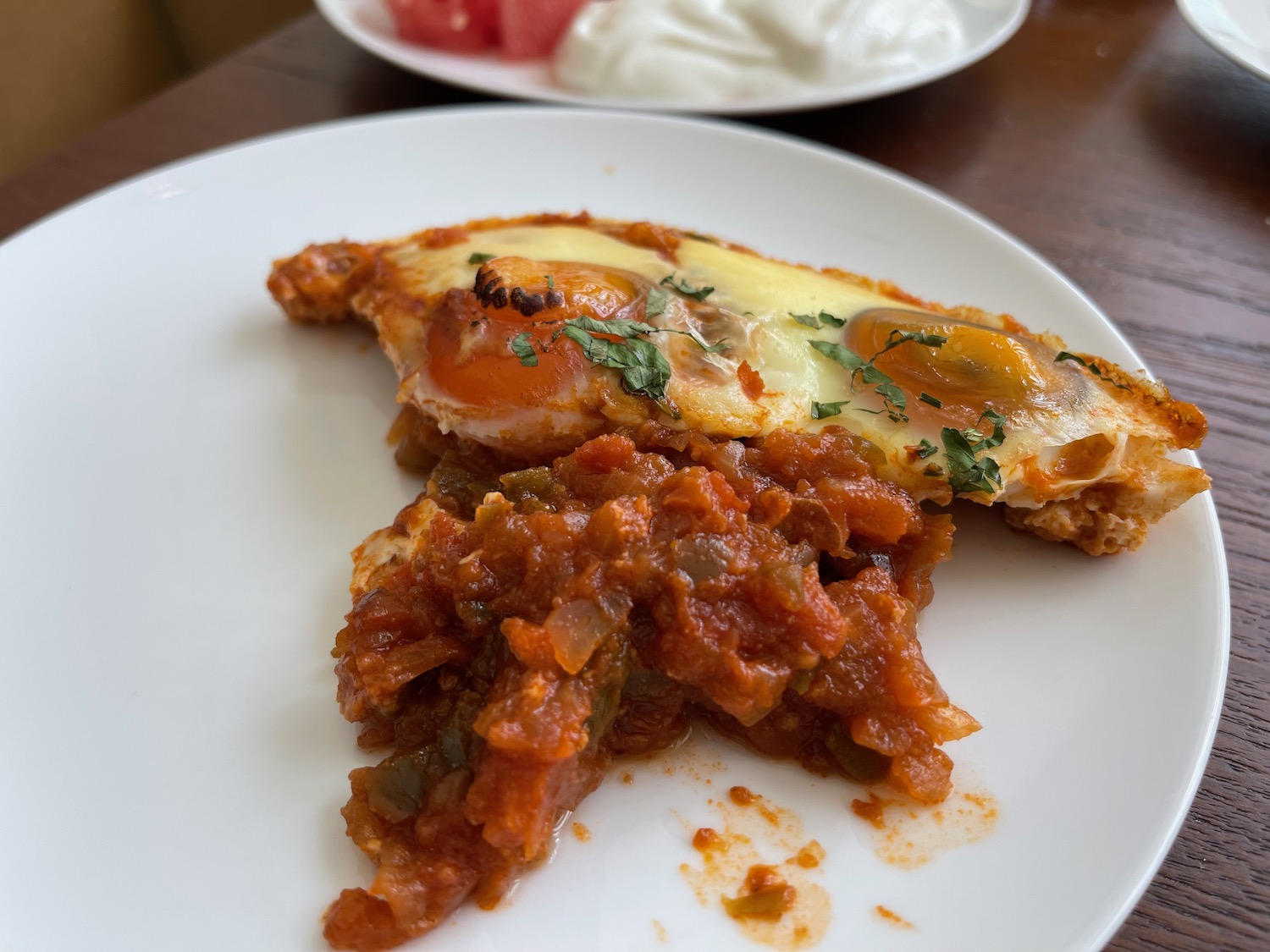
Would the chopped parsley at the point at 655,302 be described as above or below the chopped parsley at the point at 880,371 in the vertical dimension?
above

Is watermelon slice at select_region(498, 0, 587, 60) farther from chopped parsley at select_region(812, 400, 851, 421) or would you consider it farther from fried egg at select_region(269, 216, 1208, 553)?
chopped parsley at select_region(812, 400, 851, 421)

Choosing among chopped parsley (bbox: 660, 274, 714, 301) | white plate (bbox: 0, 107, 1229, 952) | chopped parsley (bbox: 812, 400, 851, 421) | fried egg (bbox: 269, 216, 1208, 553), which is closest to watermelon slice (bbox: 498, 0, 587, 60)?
white plate (bbox: 0, 107, 1229, 952)

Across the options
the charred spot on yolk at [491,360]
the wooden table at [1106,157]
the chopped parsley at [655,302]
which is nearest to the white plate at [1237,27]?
the wooden table at [1106,157]

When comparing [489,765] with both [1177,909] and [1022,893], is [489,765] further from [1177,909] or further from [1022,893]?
[1177,909]

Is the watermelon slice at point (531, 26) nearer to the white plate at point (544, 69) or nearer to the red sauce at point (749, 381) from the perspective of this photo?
the white plate at point (544, 69)

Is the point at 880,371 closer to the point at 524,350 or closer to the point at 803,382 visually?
the point at 803,382

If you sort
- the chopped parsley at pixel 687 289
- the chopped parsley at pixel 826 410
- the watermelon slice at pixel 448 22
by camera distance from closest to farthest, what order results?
the chopped parsley at pixel 826 410 < the chopped parsley at pixel 687 289 < the watermelon slice at pixel 448 22

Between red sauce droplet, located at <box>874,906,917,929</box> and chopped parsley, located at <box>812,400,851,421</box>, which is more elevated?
chopped parsley, located at <box>812,400,851,421</box>
